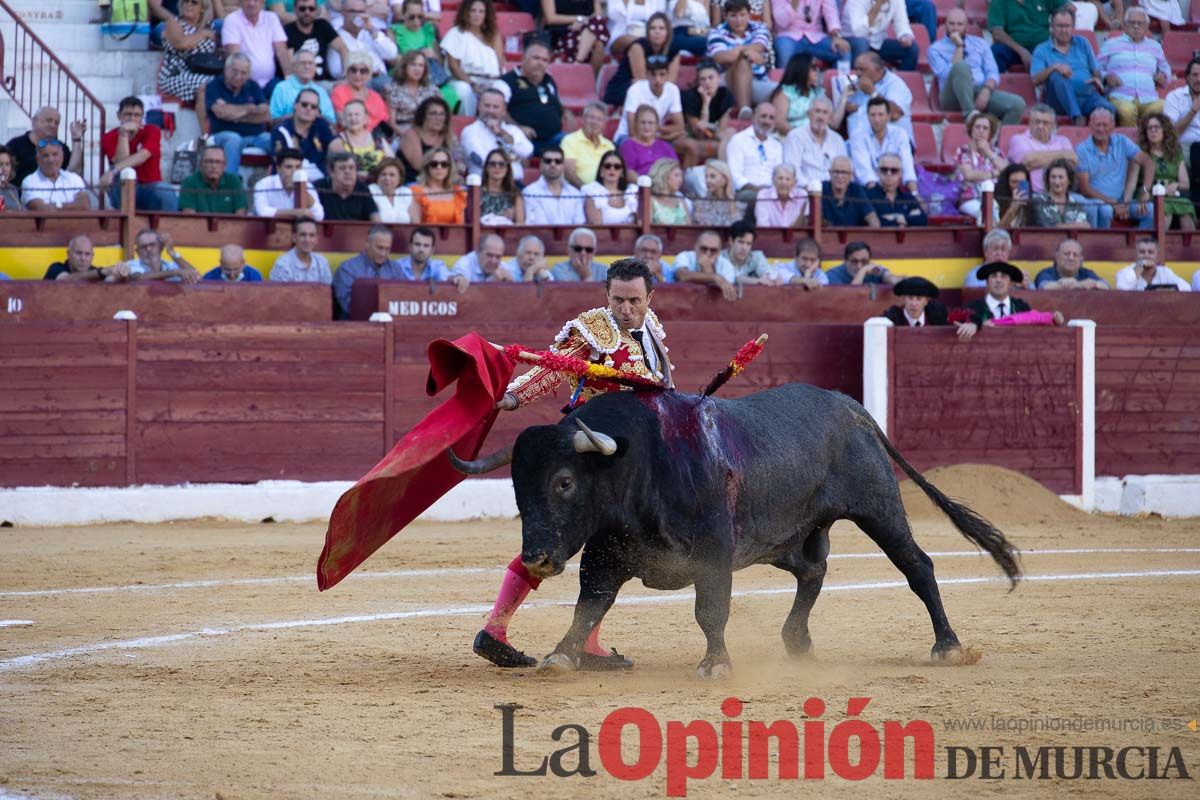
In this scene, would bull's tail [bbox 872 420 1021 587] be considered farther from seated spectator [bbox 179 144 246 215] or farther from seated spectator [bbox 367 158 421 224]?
seated spectator [bbox 179 144 246 215]

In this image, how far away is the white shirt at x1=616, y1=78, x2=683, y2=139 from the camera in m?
11.2

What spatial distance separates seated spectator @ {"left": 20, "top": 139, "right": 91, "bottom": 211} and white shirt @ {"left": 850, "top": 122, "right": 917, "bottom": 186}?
16.9 ft

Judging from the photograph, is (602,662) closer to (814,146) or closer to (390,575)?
(390,575)

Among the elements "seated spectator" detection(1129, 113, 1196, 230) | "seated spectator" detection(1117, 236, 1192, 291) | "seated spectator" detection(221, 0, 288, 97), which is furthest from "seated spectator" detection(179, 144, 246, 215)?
"seated spectator" detection(1129, 113, 1196, 230)

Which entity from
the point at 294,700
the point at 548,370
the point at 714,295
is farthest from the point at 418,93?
the point at 294,700

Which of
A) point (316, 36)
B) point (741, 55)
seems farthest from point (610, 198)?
point (316, 36)

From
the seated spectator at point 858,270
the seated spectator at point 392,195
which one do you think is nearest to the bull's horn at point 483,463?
the seated spectator at point 392,195

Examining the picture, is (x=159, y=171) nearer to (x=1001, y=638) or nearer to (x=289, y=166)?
(x=289, y=166)

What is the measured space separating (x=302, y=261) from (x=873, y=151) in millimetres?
4174

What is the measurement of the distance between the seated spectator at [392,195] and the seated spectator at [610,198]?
112 cm

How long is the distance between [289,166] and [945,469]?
447 cm

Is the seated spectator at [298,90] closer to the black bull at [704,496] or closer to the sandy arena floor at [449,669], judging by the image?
the sandy arena floor at [449,669]

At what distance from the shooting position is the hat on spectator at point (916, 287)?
33.2 ft

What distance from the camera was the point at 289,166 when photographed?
32.1 feet
